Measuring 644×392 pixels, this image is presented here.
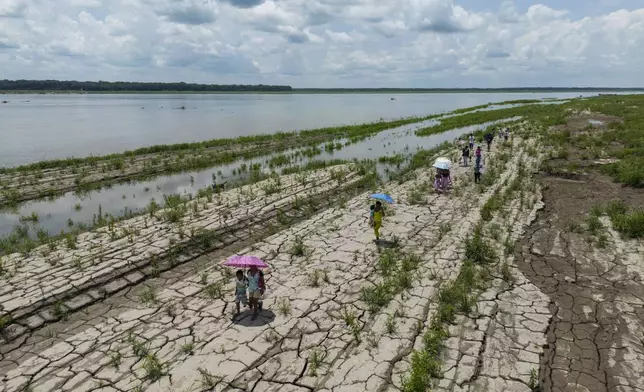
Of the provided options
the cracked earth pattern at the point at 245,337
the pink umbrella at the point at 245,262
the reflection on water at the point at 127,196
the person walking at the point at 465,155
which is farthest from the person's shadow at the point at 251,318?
the person walking at the point at 465,155

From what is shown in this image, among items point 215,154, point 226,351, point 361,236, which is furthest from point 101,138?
point 226,351

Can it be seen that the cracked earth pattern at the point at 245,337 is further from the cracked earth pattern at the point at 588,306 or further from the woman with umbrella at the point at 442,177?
the woman with umbrella at the point at 442,177

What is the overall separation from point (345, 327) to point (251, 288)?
6.23ft

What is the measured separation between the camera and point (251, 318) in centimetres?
792

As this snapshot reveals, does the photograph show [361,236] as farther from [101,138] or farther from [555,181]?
[101,138]

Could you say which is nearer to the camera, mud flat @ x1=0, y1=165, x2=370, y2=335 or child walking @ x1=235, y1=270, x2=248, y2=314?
child walking @ x1=235, y1=270, x2=248, y2=314

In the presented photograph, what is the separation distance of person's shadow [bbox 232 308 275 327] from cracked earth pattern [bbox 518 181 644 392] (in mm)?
4707

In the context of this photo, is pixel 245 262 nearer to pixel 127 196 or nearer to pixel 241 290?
pixel 241 290

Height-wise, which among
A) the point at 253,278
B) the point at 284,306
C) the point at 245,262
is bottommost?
the point at 284,306

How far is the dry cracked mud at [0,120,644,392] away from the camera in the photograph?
629 cm

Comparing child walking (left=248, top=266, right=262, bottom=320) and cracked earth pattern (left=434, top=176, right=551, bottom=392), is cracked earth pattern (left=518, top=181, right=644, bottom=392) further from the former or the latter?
child walking (left=248, top=266, right=262, bottom=320)

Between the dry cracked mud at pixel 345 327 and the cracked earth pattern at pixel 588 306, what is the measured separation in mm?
29

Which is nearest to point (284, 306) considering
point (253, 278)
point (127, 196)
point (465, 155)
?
point (253, 278)

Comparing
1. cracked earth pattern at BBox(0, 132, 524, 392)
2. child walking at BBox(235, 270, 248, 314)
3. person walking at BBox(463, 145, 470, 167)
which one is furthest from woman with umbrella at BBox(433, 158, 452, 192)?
child walking at BBox(235, 270, 248, 314)
